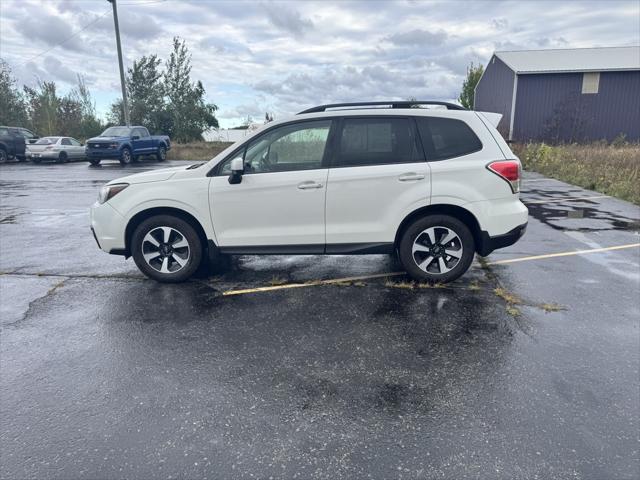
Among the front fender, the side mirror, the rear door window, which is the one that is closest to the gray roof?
the rear door window

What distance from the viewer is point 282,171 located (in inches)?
205

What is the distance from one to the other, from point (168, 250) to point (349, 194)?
2.23 metres

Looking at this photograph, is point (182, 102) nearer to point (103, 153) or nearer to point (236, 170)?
point (103, 153)

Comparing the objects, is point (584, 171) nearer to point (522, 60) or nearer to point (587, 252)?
point (587, 252)

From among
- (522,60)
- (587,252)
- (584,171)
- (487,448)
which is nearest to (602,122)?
(522,60)

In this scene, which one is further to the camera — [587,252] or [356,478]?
[587,252]

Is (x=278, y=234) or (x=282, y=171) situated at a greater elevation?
(x=282, y=171)

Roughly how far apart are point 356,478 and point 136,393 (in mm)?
1679

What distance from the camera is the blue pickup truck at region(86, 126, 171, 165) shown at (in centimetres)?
2327

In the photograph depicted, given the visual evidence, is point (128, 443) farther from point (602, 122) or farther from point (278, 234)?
point (602, 122)

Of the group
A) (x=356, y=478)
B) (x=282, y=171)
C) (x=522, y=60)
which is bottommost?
(x=356, y=478)

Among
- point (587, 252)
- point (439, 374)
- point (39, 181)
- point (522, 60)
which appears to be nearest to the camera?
point (439, 374)

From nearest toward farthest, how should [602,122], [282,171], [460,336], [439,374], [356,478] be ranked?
[356,478]
[439,374]
[460,336]
[282,171]
[602,122]

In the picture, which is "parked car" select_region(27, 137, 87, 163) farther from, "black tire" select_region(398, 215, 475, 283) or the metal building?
A: "black tire" select_region(398, 215, 475, 283)
